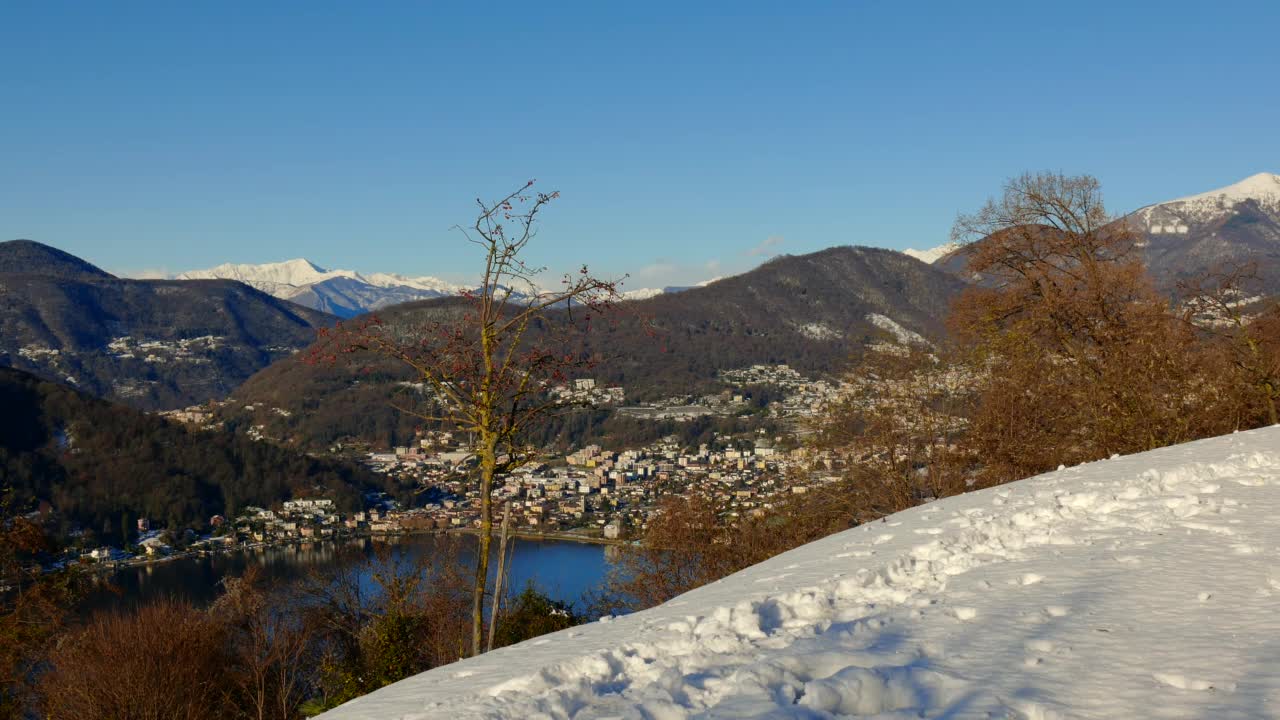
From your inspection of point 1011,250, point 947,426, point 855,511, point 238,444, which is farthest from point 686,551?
point 238,444

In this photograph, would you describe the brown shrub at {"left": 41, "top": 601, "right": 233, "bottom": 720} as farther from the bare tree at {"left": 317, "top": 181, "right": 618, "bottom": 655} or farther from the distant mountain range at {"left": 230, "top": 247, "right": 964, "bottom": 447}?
the distant mountain range at {"left": 230, "top": 247, "right": 964, "bottom": 447}

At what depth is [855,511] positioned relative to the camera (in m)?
16.3

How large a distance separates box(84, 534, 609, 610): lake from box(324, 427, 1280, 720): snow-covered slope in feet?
54.8

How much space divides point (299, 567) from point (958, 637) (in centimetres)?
3474

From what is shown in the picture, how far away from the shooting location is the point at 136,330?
150750 mm

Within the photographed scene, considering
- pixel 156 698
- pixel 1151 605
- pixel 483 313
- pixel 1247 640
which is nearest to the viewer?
pixel 1247 640

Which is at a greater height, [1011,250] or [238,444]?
[1011,250]

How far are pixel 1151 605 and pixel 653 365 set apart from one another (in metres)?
102

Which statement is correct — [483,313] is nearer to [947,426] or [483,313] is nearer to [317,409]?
[947,426]

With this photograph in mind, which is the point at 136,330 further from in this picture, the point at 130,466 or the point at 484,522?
the point at 484,522

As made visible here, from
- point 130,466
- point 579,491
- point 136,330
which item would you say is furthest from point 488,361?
point 136,330

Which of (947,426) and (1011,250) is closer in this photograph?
(947,426)

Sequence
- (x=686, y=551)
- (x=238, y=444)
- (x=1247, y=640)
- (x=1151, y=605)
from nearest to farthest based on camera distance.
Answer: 1. (x=1247, y=640)
2. (x=1151, y=605)
3. (x=686, y=551)
4. (x=238, y=444)

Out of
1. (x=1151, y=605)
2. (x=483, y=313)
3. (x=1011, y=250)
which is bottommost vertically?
(x=1151, y=605)
